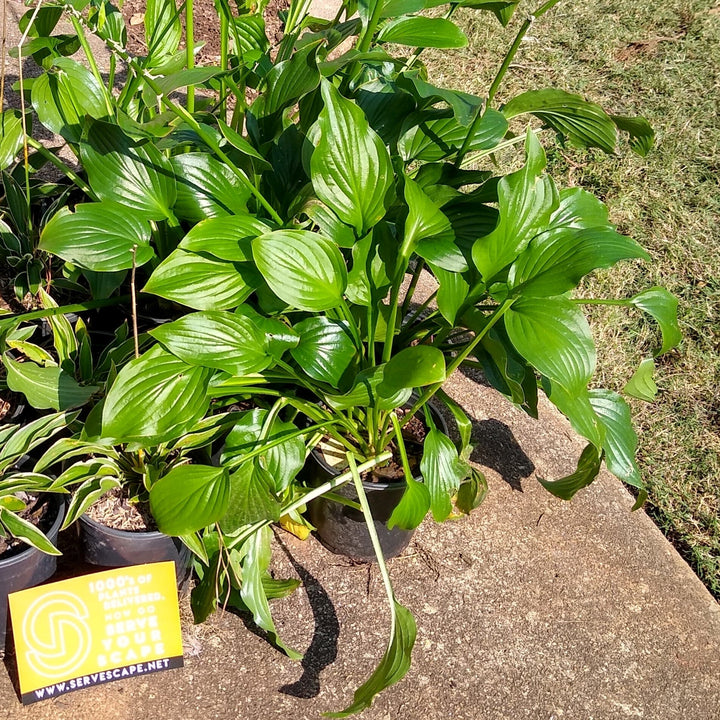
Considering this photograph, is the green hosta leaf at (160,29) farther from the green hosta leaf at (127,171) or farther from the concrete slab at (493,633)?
the concrete slab at (493,633)

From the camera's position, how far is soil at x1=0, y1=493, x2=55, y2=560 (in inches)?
48.5

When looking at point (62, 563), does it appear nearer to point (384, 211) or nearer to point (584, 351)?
point (384, 211)

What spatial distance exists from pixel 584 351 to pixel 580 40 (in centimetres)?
254

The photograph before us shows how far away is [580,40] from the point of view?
312cm

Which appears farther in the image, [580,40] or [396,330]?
[580,40]

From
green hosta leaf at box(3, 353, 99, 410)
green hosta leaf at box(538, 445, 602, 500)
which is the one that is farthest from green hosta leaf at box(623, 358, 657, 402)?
green hosta leaf at box(3, 353, 99, 410)

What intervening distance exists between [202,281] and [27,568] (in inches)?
22.0

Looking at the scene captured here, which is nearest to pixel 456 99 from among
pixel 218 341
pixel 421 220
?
pixel 421 220

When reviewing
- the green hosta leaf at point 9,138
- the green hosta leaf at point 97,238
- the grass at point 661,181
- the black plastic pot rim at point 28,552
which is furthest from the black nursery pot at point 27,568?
the grass at point 661,181

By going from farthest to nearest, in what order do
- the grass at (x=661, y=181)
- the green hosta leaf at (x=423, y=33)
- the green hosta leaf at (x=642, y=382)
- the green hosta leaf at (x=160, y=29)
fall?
the grass at (x=661, y=181) → the green hosta leaf at (x=160, y=29) → the green hosta leaf at (x=642, y=382) → the green hosta leaf at (x=423, y=33)

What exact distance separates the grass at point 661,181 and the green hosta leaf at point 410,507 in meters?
Result: 0.78

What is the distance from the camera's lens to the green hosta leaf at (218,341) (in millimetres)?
1107

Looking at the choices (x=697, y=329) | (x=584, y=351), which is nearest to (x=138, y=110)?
(x=584, y=351)

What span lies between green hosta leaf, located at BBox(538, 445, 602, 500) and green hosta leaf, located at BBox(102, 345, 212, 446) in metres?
0.72
